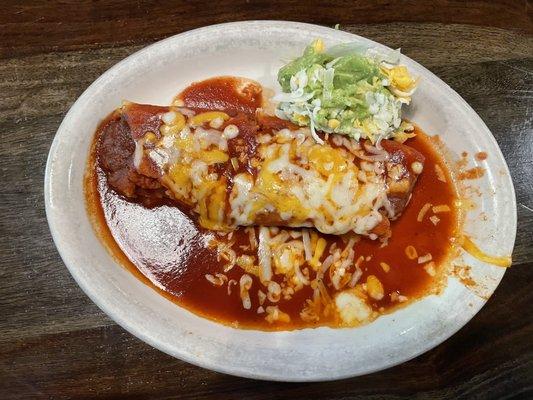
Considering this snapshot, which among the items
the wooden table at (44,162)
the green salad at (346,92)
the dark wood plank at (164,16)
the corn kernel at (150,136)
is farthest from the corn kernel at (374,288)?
the dark wood plank at (164,16)

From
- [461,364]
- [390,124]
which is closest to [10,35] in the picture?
[390,124]

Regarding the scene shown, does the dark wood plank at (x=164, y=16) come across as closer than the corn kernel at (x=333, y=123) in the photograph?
No

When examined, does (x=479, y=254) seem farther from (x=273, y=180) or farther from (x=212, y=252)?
(x=212, y=252)

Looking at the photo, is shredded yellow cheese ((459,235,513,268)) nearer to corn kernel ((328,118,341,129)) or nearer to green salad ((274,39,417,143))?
green salad ((274,39,417,143))

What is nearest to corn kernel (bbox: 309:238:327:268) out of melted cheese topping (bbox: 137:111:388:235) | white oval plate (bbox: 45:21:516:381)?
melted cheese topping (bbox: 137:111:388:235)

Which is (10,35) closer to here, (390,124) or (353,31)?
(353,31)

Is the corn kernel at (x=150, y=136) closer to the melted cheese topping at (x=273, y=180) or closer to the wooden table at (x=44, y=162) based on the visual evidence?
the melted cheese topping at (x=273, y=180)
